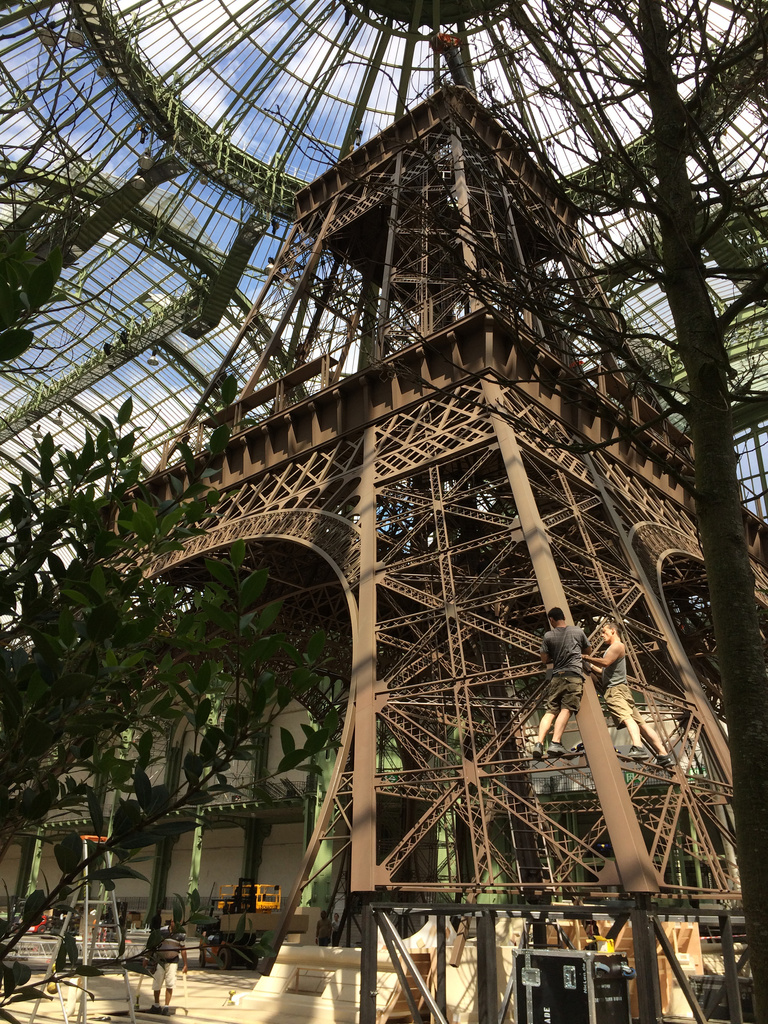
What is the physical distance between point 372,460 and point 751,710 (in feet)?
31.6

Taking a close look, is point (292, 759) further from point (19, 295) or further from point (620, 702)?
point (620, 702)

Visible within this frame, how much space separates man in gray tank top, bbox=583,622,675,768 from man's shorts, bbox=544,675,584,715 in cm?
45

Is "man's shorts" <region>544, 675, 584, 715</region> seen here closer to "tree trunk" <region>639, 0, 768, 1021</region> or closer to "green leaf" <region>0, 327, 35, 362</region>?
"tree trunk" <region>639, 0, 768, 1021</region>

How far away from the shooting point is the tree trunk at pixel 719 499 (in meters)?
3.87

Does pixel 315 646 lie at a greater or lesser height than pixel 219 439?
lesser

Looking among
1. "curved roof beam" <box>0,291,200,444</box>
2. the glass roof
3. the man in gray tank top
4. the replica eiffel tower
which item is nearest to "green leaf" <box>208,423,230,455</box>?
the replica eiffel tower

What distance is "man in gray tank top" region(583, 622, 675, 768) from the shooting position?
951cm

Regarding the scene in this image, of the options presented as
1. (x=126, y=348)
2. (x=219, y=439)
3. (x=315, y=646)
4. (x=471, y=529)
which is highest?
(x=126, y=348)

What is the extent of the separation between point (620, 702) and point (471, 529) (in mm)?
6637

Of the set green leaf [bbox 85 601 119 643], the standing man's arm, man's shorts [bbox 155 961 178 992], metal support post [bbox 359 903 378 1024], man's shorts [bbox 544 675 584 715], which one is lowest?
man's shorts [bbox 155 961 178 992]

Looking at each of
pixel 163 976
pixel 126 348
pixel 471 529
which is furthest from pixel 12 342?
pixel 126 348

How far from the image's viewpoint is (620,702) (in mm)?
9750

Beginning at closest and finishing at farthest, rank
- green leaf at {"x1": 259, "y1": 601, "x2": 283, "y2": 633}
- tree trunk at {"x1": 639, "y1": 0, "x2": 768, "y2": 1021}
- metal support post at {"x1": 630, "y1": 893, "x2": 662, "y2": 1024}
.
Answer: green leaf at {"x1": 259, "y1": 601, "x2": 283, "y2": 633} < tree trunk at {"x1": 639, "y1": 0, "x2": 768, "y2": 1021} < metal support post at {"x1": 630, "y1": 893, "x2": 662, "y2": 1024}

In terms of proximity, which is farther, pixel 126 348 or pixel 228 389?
pixel 126 348
